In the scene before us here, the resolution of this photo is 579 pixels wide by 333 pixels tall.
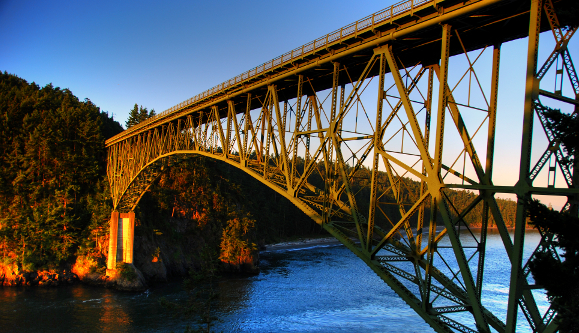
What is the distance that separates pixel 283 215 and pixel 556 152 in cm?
7925

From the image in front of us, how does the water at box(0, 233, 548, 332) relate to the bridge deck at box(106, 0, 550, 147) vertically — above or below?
below

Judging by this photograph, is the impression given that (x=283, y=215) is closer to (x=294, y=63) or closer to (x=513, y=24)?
(x=294, y=63)

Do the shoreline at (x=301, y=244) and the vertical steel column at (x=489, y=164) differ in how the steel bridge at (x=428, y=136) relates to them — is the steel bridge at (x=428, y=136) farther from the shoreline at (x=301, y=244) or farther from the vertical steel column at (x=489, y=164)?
the shoreline at (x=301, y=244)

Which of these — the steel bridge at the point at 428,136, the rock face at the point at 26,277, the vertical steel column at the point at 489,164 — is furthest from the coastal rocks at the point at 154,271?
the vertical steel column at the point at 489,164

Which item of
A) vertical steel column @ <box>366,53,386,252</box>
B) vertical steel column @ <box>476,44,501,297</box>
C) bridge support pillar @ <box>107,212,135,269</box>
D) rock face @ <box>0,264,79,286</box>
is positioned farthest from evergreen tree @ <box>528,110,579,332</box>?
rock face @ <box>0,264,79,286</box>

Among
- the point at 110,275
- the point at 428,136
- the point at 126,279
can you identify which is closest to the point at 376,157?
the point at 428,136

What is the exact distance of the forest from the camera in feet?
126

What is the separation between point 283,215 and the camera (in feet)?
281

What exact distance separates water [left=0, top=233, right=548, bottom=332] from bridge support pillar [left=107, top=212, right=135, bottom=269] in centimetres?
347

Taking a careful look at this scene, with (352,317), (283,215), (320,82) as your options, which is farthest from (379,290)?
(283,215)

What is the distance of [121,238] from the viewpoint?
39.3 m

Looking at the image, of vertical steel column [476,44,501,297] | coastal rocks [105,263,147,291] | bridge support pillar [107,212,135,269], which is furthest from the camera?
bridge support pillar [107,212,135,269]

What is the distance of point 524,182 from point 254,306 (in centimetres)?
2765

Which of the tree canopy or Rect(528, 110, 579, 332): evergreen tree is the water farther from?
Rect(528, 110, 579, 332): evergreen tree
